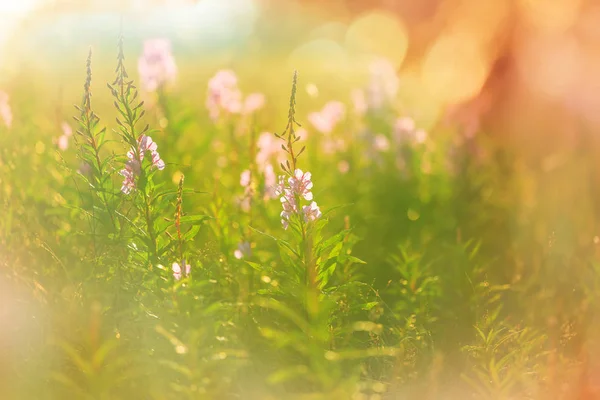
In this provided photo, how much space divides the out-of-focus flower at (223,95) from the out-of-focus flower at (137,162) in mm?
1682

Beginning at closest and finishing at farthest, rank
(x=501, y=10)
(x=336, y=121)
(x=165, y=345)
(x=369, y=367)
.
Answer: (x=165, y=345) → (x=369, y=367) → (x=336, y=121) → (x=501, y=10)

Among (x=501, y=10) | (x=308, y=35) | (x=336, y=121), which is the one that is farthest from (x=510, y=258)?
(x=308, y=35)

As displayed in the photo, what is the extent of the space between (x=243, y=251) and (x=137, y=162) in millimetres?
605

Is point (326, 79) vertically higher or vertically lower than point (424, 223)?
higher

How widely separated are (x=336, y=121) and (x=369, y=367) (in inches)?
100

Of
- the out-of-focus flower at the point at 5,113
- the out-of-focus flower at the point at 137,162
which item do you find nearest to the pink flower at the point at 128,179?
the out-of-focus flower at the point at 137,162

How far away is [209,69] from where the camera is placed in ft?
23.8

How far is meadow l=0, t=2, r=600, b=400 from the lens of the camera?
1923 millimetres

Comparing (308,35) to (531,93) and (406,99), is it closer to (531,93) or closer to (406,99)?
(406,99)

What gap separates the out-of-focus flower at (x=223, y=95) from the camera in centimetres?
384

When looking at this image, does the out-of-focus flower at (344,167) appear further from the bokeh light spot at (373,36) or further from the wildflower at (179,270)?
the bokeh light spot at (373,36)

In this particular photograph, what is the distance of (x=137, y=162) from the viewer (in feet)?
7.00

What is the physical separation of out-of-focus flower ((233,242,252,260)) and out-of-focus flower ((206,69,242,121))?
4.90 feet

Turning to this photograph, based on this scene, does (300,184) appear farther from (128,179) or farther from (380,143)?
(380,143)
